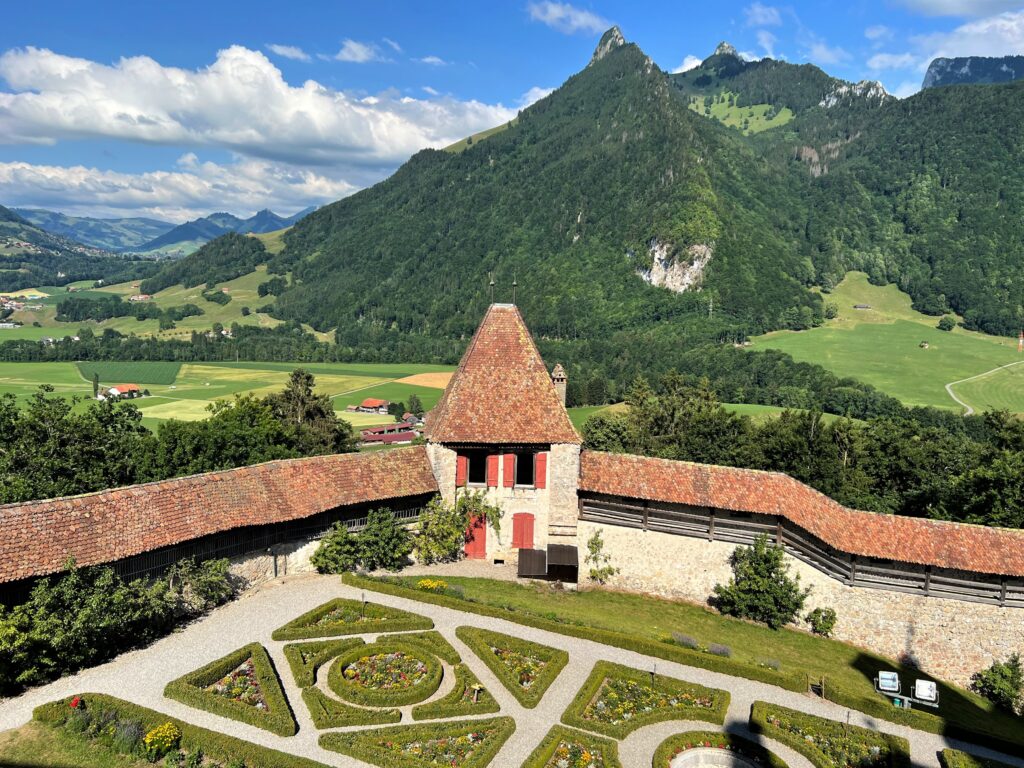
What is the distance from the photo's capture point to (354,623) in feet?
84.6

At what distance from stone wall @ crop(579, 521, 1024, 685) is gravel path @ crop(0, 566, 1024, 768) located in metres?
5.98

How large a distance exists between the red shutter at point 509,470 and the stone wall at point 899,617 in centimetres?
774

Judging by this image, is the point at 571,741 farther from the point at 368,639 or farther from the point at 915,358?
the point at 915,358

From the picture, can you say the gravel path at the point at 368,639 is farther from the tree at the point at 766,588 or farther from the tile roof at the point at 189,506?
the tree at the point at 766,588

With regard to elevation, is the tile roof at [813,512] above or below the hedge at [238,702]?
above

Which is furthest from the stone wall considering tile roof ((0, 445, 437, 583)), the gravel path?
tile roof ((0, 445, 437, 583))

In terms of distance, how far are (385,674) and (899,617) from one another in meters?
22.4

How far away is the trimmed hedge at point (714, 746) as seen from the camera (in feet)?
63.1

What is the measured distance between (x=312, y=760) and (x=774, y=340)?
593ft

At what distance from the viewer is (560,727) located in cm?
2039

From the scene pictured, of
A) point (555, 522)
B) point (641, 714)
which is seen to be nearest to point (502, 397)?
point (555, 522)

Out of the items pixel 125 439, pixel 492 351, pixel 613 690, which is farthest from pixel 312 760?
pixel 125 439

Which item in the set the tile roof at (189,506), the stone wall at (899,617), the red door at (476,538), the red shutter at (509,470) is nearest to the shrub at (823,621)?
the stone wall at (899,617)

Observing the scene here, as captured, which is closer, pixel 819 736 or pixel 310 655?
pixel 819 736
